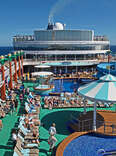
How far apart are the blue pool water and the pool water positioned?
41.4ft

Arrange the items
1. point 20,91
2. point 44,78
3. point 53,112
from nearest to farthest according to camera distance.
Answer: point 53,112
point 20,91
point 44,78

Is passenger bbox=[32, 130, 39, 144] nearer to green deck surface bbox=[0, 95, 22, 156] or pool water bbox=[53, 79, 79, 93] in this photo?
green deck surface bbox=[0, 95, 22, 156]

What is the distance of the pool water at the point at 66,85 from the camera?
2314cm

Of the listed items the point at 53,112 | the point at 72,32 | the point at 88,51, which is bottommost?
the point at 53,112

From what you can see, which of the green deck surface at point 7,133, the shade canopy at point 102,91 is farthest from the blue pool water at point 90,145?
the green deck surface at point 7,133

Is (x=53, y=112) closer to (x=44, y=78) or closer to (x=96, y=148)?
(x=96, y=148)

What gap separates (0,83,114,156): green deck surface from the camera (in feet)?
31.4

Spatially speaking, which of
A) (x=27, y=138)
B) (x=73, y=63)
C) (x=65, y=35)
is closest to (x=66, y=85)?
(x=73, y=63)

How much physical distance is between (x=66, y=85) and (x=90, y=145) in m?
16.0

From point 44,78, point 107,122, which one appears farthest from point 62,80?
point 107,122

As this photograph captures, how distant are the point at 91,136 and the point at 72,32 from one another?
25.2 meters

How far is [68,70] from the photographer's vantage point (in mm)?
32625

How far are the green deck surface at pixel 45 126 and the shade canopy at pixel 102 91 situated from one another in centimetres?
215

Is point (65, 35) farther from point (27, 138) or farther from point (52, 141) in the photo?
point (52, 141)
